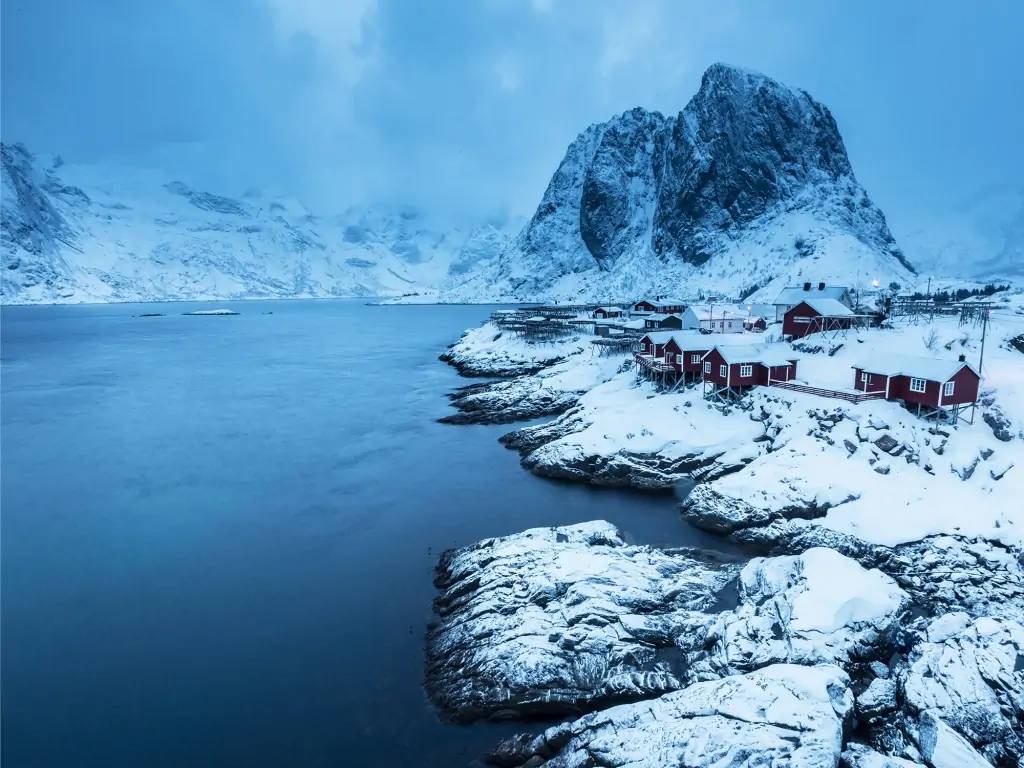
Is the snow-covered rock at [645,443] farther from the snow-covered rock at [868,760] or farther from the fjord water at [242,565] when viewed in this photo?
the snow-covered rock at [868,760]

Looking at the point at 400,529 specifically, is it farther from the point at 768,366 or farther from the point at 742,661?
the point at 768,366

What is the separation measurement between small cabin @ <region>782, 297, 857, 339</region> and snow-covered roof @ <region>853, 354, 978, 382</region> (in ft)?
62.4

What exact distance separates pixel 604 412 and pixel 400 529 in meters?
21.2

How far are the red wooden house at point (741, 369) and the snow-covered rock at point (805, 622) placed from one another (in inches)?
921

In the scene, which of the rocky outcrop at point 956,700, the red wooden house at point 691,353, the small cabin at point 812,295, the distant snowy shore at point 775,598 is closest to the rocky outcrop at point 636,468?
the distant snowy shore at point 775,598

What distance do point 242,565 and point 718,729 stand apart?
22920mm

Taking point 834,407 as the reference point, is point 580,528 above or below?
below

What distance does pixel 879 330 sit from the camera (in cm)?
5544

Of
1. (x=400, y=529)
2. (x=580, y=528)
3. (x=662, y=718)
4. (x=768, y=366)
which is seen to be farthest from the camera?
(x=768, y=366)

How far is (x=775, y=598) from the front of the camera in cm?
2081

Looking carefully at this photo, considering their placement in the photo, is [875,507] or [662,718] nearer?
[662,718]

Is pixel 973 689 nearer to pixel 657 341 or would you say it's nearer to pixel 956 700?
pixel 956 700

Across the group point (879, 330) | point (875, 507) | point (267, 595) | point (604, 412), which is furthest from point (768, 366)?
point (267, 595)

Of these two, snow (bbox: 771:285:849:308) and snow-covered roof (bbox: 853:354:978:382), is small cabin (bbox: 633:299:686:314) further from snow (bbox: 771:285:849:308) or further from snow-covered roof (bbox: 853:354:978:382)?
snow-covered roof (bbox: 853:354:978:382)
